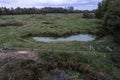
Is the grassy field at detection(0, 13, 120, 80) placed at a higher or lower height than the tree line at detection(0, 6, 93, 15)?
lower

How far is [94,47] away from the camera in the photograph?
34156 mm

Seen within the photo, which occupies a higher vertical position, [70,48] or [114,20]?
[114,20]

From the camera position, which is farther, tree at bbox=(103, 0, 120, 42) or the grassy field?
tree at bbox=(103, 0, 120, 42)

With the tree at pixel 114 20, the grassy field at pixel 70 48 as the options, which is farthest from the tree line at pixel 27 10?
the tree at pixel 114 20

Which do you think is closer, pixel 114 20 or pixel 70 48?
pixel 70 48

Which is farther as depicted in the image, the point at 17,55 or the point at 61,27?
the point at 61,27

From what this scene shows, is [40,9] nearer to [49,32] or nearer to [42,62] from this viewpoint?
[49,32]

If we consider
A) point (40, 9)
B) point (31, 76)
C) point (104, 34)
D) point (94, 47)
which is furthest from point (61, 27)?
point (40, 9)

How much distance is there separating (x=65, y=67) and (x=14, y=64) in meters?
5.55

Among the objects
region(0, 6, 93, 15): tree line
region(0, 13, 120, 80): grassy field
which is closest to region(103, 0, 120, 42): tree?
region(0, 13, 120, 80): grassy field

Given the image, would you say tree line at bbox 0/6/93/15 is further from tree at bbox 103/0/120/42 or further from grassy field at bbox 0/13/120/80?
tree at bbox 103/0/120/42

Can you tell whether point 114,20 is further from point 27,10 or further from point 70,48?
point 27,10

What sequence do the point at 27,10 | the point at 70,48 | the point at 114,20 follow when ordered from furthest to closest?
1. the point at 27,10
2. the point at 114,20
3. the point at 70,48

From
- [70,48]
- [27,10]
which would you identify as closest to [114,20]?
[70,48]
